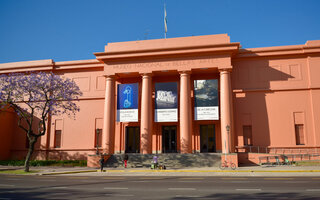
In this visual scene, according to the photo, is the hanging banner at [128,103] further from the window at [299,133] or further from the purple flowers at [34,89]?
the window at [299,133]

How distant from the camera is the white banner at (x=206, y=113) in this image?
26.9 m

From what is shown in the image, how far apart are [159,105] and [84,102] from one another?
10192mm

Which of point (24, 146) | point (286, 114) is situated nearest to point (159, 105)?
point (286, 114)

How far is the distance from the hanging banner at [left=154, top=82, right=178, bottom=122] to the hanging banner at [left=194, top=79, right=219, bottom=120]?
2122 mm

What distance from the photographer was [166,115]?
91.2ft

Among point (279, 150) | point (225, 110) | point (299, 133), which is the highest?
point (225, 110)

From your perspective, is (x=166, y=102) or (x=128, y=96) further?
(x=128, y=96)

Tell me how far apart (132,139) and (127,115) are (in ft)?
12.6

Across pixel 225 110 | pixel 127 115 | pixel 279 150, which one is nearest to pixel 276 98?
pixel 279 150

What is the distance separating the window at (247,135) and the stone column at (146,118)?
10100mm

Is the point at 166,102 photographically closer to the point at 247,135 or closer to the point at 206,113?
the point at 206,113

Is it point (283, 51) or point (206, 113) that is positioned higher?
point (283, 51)

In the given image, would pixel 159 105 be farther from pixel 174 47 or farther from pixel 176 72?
pixel 174 47

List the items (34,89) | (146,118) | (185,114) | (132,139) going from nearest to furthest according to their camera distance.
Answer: (34,89)
(185,114)
(146,118)
(132,139)
